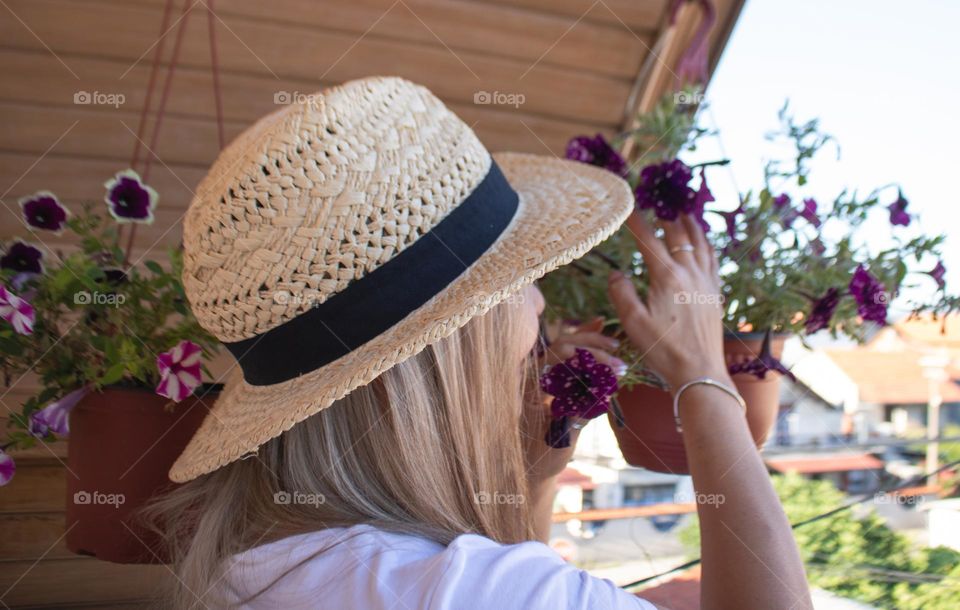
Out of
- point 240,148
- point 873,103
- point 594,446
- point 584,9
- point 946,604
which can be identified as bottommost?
point 946,604

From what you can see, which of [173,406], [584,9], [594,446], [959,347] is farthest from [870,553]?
[959,347]

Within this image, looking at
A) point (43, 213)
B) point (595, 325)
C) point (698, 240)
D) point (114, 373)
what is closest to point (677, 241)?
point (698, 240)

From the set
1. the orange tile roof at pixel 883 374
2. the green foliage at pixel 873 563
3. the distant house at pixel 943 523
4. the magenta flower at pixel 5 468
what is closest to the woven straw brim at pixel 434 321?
the magenta flower at pixel 5 468

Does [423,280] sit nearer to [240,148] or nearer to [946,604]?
[240,148]

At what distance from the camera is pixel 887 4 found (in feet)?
15.0

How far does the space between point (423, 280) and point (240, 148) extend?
0.77ft

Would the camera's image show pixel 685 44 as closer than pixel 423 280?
No

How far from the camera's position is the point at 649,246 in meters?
0.89

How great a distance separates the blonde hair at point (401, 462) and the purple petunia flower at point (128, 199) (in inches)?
15.2

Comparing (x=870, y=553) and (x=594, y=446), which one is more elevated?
(x=594, y=446)

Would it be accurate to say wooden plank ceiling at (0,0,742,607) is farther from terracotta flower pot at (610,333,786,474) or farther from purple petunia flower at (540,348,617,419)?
purple petunia flower at (540,348,617,419)

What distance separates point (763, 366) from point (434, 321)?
46cm

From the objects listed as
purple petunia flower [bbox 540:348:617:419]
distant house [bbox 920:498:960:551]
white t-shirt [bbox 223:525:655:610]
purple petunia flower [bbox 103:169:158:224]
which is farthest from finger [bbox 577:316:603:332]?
distant house [bbox 920:498:960:551]

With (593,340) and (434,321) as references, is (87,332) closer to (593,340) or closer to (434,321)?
(434,321)
